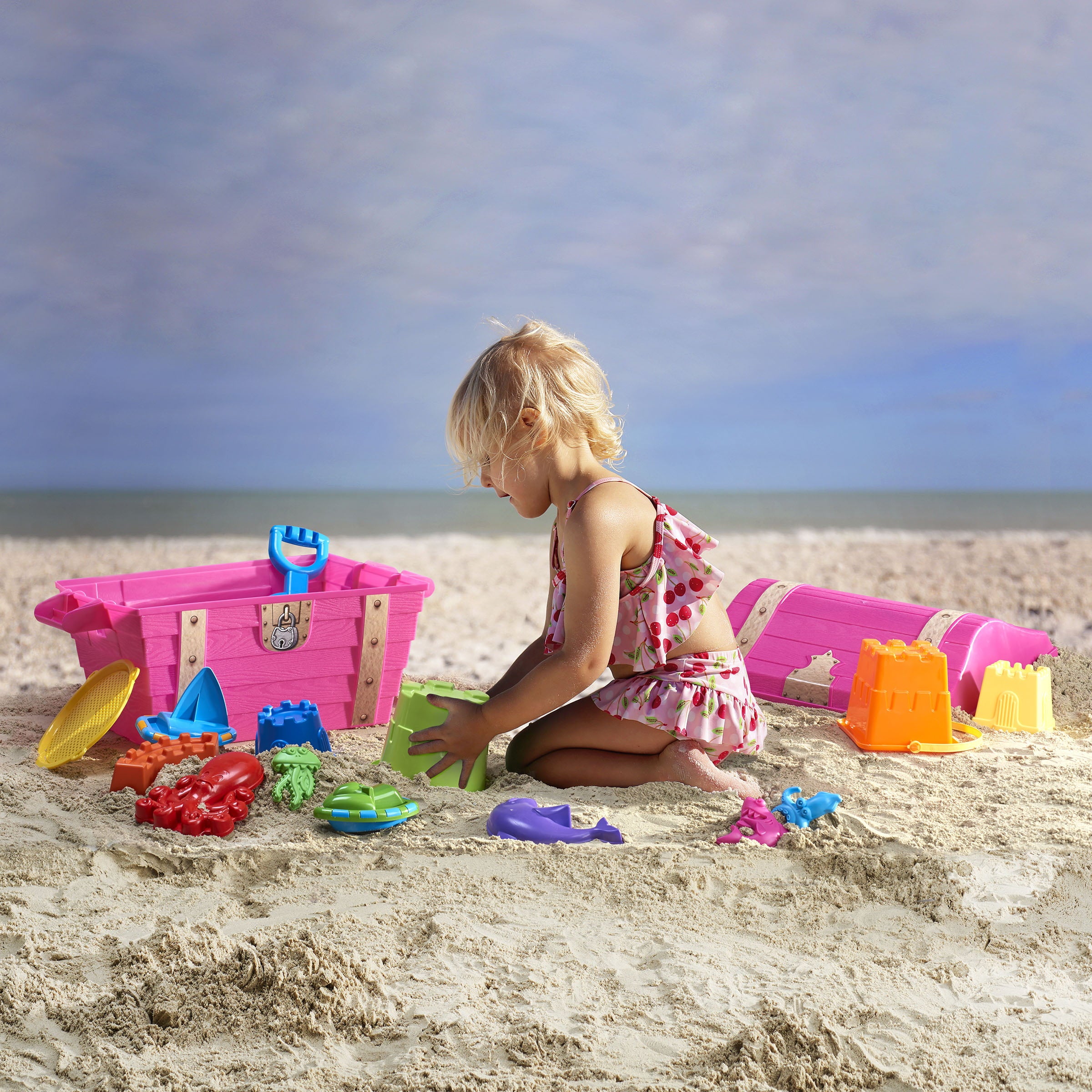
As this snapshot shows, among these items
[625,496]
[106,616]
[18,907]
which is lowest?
[18,907]

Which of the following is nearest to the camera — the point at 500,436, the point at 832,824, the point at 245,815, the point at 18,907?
the point at 18,907

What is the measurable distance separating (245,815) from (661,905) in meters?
0.77

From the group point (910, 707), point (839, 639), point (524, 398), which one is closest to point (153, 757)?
point (524, 398)

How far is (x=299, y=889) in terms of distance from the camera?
1.48m

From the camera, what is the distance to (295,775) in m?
1.83

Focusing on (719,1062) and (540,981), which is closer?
(719,1062)

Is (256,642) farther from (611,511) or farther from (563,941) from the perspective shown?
(563,941)

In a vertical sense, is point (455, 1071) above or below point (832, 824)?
below

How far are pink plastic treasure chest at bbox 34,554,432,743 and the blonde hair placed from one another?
25.5 inches

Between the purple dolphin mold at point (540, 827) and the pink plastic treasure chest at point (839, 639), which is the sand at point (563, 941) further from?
the pink plastic treasure chest at point (839, 639)

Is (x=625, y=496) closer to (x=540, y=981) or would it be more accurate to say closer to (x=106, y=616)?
(x=540, y=981)

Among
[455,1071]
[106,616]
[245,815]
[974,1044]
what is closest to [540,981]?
[455,1071]

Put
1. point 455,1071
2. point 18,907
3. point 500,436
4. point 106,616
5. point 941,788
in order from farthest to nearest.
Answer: point 106,616
point 941,788
point 500,436
point 18,907
point 455,1071

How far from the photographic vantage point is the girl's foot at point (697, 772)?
1.92 m
